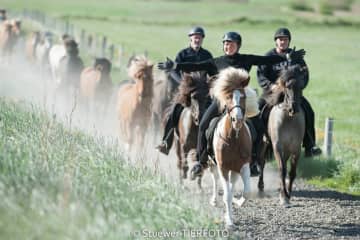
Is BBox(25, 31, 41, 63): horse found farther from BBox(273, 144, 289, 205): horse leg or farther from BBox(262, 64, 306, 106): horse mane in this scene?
BBox(273, 144, 289, 205): horse leg

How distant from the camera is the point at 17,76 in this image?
3108cm

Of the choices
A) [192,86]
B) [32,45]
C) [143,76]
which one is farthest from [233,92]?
[32,45]

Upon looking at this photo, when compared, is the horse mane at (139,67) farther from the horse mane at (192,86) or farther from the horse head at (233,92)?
the horse head at (233,92)

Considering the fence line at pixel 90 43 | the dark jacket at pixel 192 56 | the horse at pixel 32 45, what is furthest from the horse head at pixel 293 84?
the horse at pixel 32 45

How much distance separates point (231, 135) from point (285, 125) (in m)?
2.56

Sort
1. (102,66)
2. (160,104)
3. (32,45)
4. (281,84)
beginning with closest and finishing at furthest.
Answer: (281,84) → (160,104) → (102,66) → (32,45)

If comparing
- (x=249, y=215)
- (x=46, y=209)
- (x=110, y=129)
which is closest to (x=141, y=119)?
(x=110, y=129)

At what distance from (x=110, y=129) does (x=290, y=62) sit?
7.66 metres

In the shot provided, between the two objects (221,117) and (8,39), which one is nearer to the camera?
(221,117)

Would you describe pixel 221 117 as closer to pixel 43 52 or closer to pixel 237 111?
pixel 237 111

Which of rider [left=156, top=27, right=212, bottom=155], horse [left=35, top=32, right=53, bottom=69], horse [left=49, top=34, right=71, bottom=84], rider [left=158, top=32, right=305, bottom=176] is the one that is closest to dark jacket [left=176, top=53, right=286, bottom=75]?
rider [left=158, top=32, right=305, bottom=176]

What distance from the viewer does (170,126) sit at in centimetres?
1583

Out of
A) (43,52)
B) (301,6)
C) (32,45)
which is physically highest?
(301,6)

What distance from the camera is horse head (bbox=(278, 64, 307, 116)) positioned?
14.1 m
